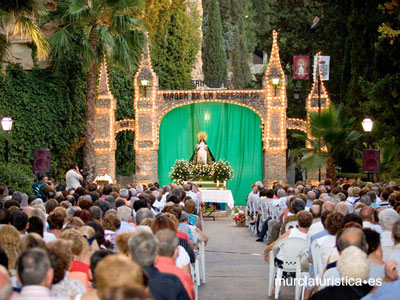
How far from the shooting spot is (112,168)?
29.9 m

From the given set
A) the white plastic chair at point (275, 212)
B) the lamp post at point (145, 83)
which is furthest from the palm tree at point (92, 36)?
the white plastic chair at point (275, 212)

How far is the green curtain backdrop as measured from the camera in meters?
30.8

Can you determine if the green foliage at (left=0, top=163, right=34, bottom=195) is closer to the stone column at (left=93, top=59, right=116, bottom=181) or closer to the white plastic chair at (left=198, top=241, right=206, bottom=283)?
the white plastic chair at (left=198, top=241, right=206, bottom=283)

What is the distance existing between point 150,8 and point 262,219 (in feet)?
74.2

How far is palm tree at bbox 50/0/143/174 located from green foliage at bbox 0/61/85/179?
985mm

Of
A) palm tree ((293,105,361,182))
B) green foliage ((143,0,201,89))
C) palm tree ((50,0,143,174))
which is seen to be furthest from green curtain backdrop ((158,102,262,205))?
palm tree ((293,105,361,182))

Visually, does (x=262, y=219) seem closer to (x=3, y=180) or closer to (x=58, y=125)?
(x=3, y=180)

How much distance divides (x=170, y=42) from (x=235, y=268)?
1152 inches

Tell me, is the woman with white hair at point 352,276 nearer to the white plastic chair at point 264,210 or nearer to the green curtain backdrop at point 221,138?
the white plastic chair at point 264,210

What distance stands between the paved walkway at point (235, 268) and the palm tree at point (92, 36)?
8418 mm

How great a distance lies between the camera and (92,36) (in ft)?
81.4

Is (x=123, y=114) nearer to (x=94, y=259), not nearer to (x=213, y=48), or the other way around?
(x=213, y=48)

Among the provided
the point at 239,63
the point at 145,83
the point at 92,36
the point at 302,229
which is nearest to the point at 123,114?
the point at 145,83

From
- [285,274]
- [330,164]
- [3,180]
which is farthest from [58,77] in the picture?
[285,274]
